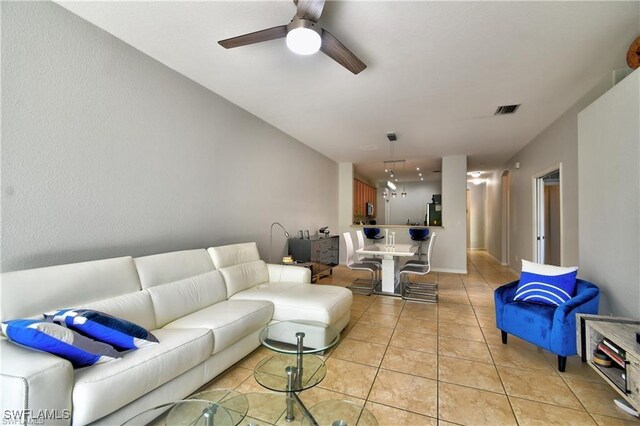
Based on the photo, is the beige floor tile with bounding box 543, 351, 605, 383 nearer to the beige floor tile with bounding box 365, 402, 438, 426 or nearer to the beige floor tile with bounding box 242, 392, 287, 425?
the beige floor tile with bounding box 365, 402, 438, 426

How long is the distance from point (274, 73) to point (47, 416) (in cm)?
291

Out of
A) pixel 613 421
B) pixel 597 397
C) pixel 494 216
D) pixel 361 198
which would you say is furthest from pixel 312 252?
pixel 494 216

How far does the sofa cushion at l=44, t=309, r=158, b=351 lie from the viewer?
151 cm

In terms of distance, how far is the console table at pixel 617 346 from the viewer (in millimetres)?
1545

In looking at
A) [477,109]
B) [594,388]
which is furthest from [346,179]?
[594,388]

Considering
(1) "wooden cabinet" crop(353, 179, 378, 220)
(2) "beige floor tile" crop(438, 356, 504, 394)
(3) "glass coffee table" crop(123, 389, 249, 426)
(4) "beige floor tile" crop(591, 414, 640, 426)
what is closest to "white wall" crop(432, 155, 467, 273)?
(1) "wooden cabinet" crop(353, 179, 378, 220)

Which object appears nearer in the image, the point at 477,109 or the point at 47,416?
the point at 47,416

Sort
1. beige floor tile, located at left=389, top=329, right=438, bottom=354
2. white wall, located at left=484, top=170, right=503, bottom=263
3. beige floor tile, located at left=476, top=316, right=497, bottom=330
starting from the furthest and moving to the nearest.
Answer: white wall, located at left=484, top=170, right=503, bottom=263 < beige floor tile, located at left=476, top=316, right=497, bottom=330 < beige floor tile, located at left=389, top=329, right=438, bottom=354

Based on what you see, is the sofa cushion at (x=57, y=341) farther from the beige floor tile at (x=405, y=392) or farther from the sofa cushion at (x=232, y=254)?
the beige floor tile at (x=405, y=392)

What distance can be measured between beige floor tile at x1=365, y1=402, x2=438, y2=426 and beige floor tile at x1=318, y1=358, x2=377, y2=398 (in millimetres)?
152

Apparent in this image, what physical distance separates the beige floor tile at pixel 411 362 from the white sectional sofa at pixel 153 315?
22.6 inches

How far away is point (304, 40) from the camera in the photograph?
6.08 ft

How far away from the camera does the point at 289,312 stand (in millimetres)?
2568

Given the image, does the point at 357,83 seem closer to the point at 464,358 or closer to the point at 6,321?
the point at 464,358
